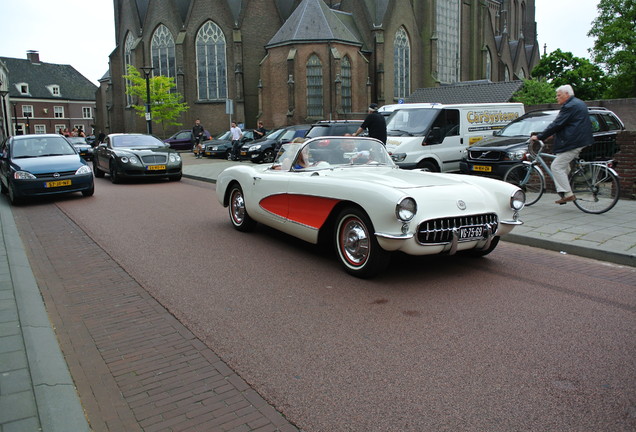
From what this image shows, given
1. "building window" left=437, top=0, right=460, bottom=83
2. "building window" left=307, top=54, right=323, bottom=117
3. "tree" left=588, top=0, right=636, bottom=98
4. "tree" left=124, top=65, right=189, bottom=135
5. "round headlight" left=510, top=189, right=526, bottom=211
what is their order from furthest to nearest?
"building window" left=437, top=0, right=460, bottom=83 → "tree" left=588, top=0, right=636, bottom=98 → "tree" left=124, top=65, right=189, bottom=135 → "building window" left=307, top=54, right=323, bottom=117 → "round headlight" left=510, top=189, right=526, bottom=211

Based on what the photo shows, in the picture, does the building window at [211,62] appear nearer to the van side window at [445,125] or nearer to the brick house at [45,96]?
the van side window at [445,125]

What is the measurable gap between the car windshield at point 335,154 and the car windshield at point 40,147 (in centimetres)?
819

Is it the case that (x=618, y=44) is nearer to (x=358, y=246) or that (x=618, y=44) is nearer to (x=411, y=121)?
(x=411, y=121)

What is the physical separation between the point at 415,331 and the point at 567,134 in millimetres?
5859

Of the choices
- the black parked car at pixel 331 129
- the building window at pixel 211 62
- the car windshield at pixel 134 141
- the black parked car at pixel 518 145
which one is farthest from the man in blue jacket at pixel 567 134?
the building window at pixel 211 62

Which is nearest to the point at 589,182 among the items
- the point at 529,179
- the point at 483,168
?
the point at 529,179

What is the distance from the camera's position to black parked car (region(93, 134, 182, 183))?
49.4ft

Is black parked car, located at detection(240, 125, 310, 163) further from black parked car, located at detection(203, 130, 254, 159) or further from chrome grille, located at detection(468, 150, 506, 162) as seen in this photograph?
chrome grille, located at detection(468, 150, 506, 162)

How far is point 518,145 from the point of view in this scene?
10969 millimetres

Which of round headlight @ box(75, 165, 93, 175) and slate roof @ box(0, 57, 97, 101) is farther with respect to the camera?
slate roof @ box(0, 57, 97, 101)

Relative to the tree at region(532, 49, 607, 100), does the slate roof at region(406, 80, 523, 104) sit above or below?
below

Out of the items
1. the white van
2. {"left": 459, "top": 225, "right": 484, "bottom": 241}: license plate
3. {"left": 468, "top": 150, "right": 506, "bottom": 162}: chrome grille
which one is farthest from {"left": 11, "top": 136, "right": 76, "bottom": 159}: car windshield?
{"left": 459, "top": 225, "right": 484, "bottom": 241}: license plate

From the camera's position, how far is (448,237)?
513 cm

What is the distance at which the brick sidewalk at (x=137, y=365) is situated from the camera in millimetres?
2861
